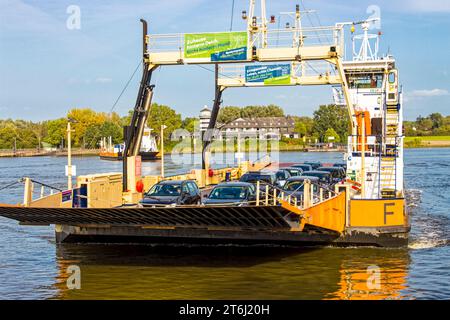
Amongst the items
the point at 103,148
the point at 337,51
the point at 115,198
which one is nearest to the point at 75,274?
the point at 115,198

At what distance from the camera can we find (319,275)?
56.6 feet

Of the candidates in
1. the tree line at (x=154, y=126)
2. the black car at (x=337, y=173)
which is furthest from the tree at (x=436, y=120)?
the black car at (x=337, y=173)

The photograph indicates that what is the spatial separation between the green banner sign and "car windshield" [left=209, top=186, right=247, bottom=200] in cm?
576

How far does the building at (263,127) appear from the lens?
142750mm

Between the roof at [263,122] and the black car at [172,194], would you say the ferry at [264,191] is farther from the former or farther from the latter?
the roof at [263,122]

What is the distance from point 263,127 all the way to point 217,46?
416 feet

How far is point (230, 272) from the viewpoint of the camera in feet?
57.6

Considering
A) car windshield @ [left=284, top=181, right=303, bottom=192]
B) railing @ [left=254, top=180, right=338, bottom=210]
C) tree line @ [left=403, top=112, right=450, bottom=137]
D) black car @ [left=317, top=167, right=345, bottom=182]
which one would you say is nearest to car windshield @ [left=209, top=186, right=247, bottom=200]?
railing @ [left=254, top=180, right=338, bottom=210]

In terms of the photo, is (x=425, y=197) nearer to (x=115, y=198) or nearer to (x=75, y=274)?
(x=115, y=198)

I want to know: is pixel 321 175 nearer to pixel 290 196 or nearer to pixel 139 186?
pixel 139 186

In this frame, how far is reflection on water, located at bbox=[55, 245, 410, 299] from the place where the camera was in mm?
15344

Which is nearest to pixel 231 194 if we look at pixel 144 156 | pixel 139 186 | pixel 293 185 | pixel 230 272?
pixel 230 272

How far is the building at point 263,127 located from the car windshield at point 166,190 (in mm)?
117321

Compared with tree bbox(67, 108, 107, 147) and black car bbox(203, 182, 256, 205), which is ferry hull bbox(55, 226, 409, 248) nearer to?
black car bbox(203, 182, 256, 205)
